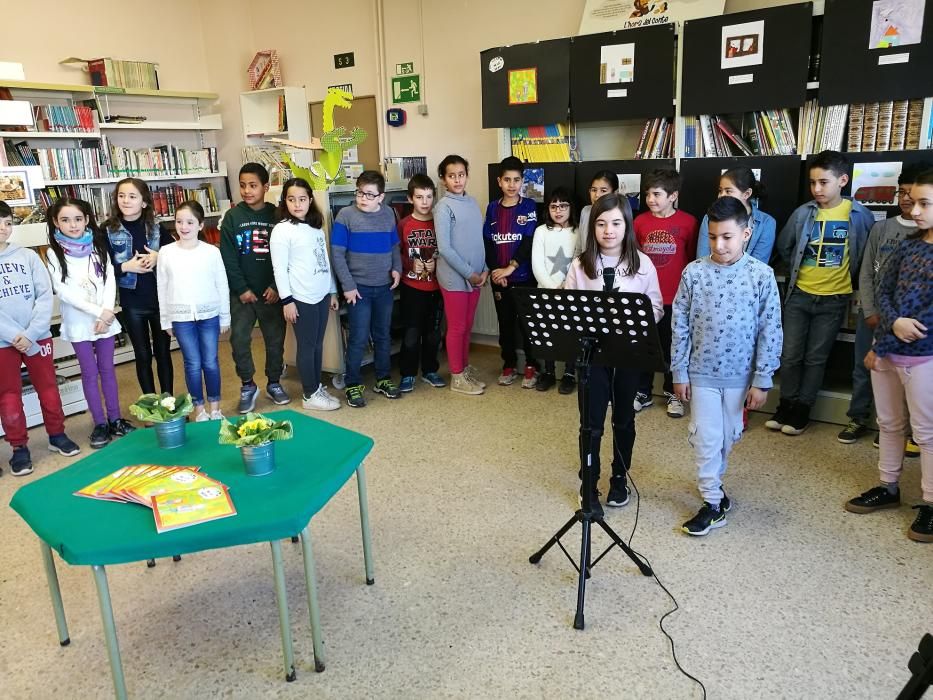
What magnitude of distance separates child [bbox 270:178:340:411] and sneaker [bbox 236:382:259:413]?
32 cm

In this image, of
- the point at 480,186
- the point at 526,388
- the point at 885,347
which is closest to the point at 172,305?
the point at 526,388

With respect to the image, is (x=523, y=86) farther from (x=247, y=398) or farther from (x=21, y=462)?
(x=21, y=462)

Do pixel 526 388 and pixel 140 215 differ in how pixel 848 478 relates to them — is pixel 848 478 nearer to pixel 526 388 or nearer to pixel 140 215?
pixel 526 388

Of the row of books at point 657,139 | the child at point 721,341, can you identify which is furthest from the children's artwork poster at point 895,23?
the child at point 721,341

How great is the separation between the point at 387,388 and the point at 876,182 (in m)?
2.80

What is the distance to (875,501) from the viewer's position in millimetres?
2736

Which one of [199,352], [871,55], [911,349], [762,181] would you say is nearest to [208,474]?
[199,352]

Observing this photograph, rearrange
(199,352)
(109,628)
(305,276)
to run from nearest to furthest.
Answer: (109,628) → (199,352) → (305,276)

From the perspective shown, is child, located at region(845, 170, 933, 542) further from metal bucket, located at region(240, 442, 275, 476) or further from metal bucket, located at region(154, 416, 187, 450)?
metal bucket, located at region(154, 416, 187, 450)

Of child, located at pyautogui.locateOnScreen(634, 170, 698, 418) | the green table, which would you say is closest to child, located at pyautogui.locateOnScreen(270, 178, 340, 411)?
the green table

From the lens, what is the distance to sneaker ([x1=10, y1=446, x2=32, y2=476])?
3.34 metres

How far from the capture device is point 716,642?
203cm

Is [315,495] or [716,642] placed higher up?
[315,495]

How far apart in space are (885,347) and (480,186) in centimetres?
317
